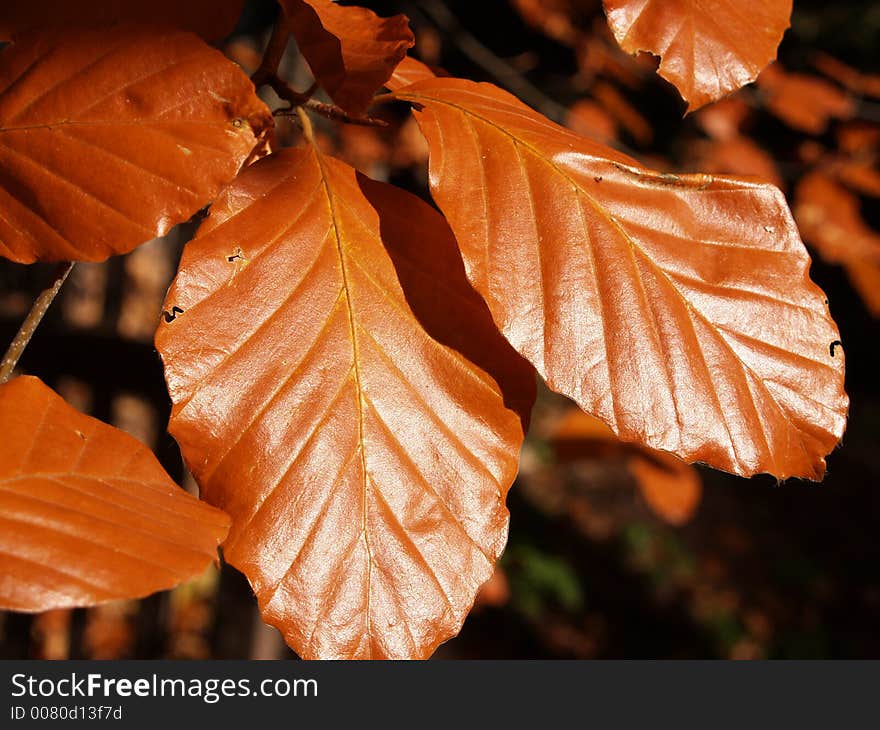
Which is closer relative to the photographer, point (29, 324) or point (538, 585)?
point (29, 324)

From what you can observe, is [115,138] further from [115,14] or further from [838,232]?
[838,232]

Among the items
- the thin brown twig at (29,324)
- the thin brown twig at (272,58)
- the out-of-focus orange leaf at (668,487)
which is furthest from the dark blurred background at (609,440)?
the thin brown twig at (29,324)

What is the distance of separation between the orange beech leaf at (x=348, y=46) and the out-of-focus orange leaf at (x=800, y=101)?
206cm

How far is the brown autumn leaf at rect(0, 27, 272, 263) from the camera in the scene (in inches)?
17.3

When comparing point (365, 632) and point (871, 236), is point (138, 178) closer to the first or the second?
point (365, 632)

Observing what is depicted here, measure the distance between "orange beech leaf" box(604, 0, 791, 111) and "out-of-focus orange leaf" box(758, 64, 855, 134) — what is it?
6.27 feet

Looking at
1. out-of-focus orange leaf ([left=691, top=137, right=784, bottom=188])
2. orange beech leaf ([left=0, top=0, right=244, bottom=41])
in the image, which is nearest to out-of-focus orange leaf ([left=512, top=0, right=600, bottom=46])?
out-of-focus orange leaf ([left=691, top=137, right=784, bottom=188])

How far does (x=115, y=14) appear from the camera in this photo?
469 mm

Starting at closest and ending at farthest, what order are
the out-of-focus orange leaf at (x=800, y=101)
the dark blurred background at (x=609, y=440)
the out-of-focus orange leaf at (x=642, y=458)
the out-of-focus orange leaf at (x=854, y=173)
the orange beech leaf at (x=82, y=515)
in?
the orange beech leaf at (x=82, y=515), the out-of-focus orange leaf at (x=642, y=458), the dark blurred background at (x=609, y=440), the out-of-focus orange leaf at (x=800, y=101), the out-of-focus orange leaf at (x=854, y=173)

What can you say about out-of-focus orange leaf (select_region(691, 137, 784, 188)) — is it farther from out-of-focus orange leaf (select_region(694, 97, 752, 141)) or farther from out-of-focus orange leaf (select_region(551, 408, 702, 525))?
out-of-focus orange leaf (select_region(551, 408, 702, 525))

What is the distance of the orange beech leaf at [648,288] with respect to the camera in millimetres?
452

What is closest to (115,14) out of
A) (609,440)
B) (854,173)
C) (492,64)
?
(609,440)

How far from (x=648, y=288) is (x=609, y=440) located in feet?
4.03

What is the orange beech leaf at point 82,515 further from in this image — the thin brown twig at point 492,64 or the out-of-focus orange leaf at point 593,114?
the out-of-focus orange leaf at point 593,114
